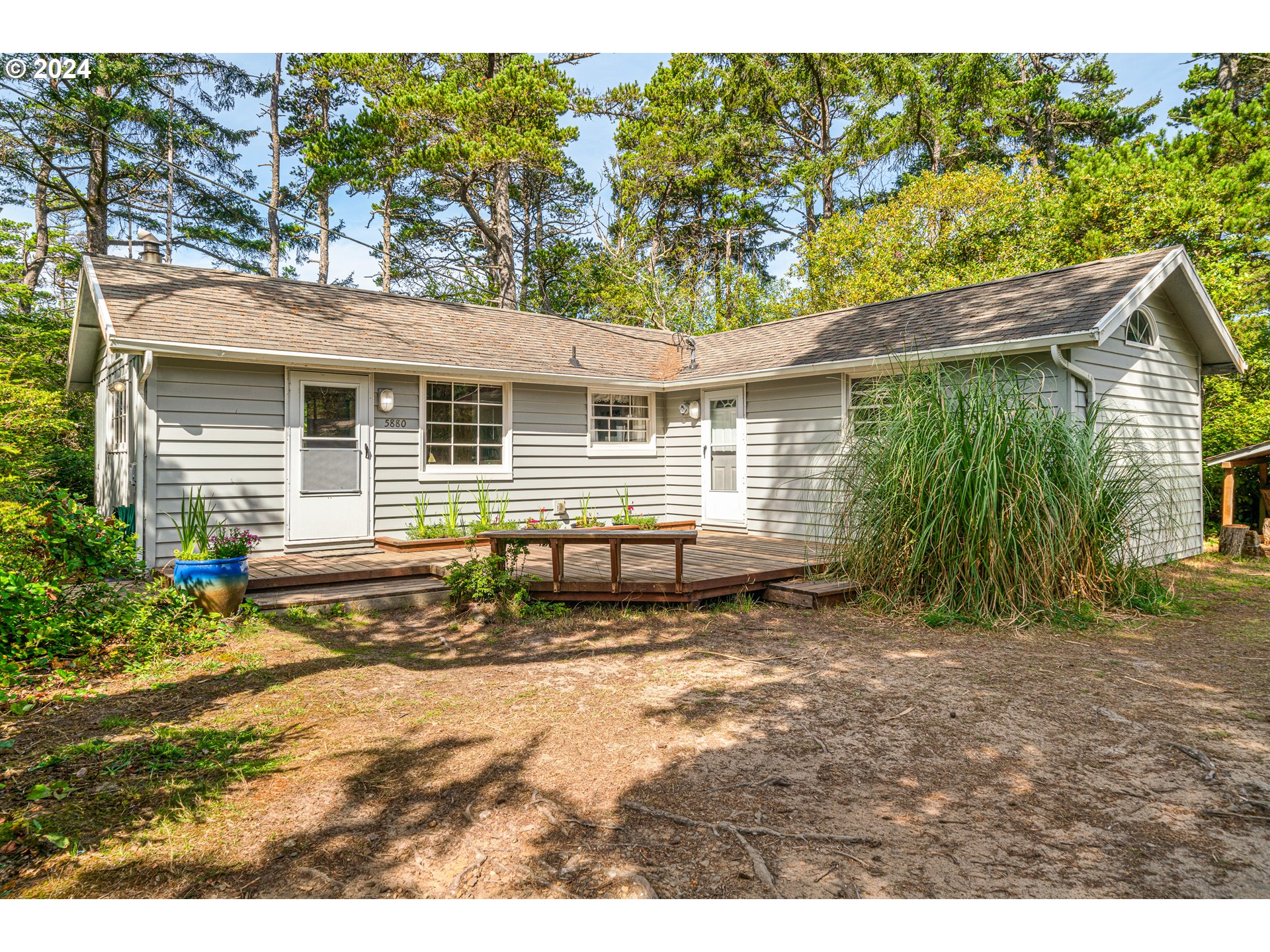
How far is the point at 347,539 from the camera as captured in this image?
8.10 m

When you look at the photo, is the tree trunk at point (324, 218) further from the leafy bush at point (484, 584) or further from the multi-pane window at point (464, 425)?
the leafy bush at point (484, 584)

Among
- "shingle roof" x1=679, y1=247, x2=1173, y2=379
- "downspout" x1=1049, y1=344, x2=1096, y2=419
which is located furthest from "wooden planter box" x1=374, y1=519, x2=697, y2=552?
"downspout" x1=1049, y1=344, x2=1096, y2=419

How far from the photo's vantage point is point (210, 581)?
215 inches

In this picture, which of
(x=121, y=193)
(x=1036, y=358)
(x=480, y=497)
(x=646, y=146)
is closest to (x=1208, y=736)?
(x=1036, y=358)

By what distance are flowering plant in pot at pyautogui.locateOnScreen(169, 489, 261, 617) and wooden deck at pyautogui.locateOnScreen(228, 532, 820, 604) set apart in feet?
1.65

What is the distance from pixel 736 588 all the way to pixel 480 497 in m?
4.01

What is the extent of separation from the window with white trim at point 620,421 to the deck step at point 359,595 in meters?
4.12

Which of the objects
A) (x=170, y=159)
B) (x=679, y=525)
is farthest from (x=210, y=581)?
(x=170, y=159)

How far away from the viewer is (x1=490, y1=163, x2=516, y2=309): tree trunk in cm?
1795

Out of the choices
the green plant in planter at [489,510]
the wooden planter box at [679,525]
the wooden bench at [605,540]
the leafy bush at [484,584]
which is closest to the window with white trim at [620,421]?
the wooden planter box at [679,525]

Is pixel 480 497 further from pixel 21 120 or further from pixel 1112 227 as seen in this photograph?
pixel 21 120

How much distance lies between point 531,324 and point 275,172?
1500 cm

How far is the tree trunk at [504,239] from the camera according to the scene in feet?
58.9

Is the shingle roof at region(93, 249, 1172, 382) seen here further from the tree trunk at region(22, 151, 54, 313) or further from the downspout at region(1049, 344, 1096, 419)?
the tree trunk at region(22, 151, 54, 313)
